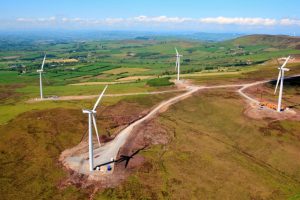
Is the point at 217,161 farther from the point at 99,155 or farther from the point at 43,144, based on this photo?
the point at 43,144

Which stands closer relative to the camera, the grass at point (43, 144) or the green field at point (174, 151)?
the grass at point (43, 144)

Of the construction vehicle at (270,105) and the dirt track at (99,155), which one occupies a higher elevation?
the construction vehicle at (270,105)

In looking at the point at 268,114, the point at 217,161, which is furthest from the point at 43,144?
the point at 268,114

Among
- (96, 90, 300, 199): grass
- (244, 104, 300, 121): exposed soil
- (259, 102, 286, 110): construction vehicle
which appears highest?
(259, 102, 286, 110): construction vehicle

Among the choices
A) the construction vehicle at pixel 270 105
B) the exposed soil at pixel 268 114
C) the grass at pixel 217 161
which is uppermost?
the construction vehicle at pixel 270 105

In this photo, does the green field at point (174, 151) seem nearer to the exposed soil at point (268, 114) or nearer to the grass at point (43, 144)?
the grass at point (43, 144)

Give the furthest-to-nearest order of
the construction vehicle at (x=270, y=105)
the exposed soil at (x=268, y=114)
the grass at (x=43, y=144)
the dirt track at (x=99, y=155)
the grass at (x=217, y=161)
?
the construction vehicle at (x=270, y=105), the exposed soil at (x=268, y=114), the dirt track at (x=99, y=155), the grass at (x=217, y=161), the grass at (x=43, y=144)

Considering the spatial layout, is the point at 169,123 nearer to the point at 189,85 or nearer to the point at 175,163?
the point at 175,163

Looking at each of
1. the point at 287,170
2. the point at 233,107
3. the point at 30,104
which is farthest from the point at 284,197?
the point at 30,104

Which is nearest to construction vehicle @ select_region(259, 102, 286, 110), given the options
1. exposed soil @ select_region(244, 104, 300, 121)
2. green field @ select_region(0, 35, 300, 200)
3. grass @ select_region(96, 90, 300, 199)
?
exposed soil @ select_region(244, 104, 300, 121)

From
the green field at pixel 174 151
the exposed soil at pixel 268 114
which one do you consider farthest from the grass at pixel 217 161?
the exposed soil at pixel 268 114

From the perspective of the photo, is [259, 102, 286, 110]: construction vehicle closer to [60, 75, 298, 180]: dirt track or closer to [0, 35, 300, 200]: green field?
[0, 35, 300, 200]: green field
